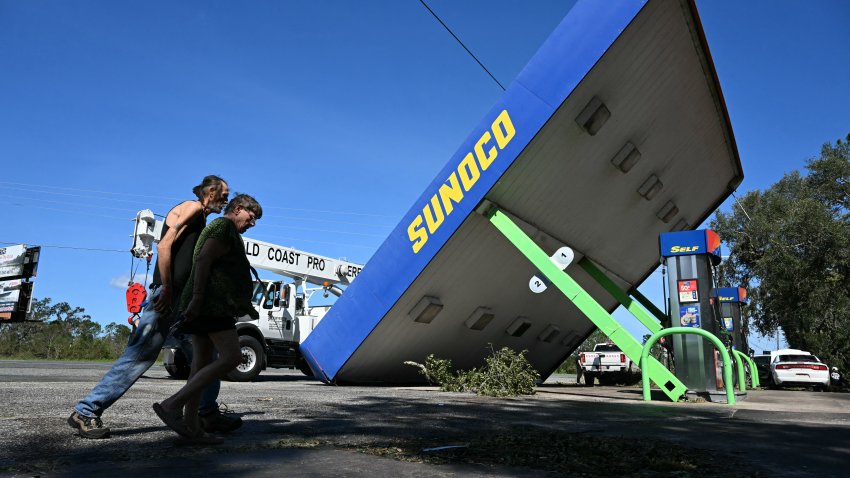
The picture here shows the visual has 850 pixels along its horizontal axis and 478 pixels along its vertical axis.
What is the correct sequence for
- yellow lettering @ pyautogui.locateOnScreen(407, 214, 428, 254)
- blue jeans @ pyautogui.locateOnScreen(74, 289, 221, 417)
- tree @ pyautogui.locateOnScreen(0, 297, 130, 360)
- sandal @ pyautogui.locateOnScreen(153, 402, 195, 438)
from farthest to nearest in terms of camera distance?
tree @ pyautogui.locateOnScreen(0, 297, 130, 360) < yellow lettering @ pyautogui.locateOnScreen(407, 214, 428, 254) < blue jeans @ pyautogui.locateOnScreen(74, 289, 221, 417) < sandal @ pyautogui.locateOnScreen(153, 402, 195, 438)

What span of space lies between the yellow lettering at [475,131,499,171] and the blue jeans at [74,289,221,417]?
16.8 ft

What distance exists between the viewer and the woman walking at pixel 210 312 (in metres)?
3.46

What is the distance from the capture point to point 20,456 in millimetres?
2850

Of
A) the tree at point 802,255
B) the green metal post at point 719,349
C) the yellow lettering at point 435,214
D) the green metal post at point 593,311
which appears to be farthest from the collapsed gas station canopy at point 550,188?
the tree at point 802,255

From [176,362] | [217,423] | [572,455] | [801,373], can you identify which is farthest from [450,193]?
[801,373]

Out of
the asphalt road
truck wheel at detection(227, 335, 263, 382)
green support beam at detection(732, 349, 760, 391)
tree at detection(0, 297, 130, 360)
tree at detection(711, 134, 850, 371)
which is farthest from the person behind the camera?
tree at detection(0, 297, 130, 360)

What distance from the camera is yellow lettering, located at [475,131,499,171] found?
8094 mm

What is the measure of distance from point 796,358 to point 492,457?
1852 centimetres

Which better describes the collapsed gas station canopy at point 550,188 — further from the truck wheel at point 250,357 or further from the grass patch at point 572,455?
the grass patch at point 572,455

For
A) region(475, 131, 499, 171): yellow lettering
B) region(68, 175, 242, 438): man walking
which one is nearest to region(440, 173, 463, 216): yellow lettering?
region(475, 131, 499, 171): yellow lettering

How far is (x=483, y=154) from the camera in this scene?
8.18 meters

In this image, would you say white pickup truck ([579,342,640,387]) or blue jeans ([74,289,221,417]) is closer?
blue jeans ([74,289,221,417])

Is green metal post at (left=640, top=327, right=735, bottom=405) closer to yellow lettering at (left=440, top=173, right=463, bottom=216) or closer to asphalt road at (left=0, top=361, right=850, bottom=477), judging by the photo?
asphalt road at (left=0, top=361, right=850, bottom=477)

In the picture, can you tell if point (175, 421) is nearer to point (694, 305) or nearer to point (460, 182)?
point (460, 182)
